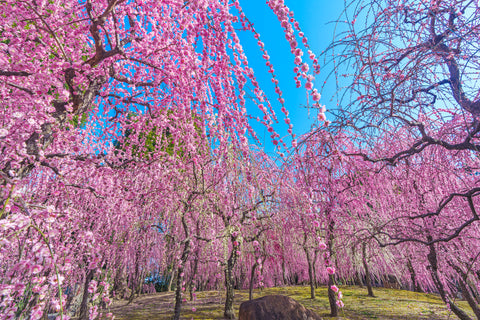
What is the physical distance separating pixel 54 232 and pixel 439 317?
8.99 meters

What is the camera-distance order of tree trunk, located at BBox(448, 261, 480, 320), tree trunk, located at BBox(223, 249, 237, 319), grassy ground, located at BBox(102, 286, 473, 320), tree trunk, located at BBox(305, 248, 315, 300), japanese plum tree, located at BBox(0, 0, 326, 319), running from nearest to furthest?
japanese plum tree, located at BBox(0, 0, 326, 319) → tree trunk, located at BBox(448, 261, 480, 320) → tree trunk, located at BBox(223, 249, 237, 319) → grassy ground, located at BBox(102, 286, 473, 320) → tree trunk, located at BBox(305, 248, 315, 300)

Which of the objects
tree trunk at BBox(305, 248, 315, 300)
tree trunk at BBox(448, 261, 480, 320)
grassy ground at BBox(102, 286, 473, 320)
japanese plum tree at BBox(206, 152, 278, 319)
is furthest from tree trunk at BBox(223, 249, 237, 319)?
tree trunk at BBox(448, 261, 480, 320)

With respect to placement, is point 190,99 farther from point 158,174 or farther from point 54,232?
point 158,174

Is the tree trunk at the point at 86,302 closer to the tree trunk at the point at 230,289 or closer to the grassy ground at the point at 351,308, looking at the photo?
the grassy ground at the point at 351,308

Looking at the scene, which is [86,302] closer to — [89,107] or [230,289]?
[230,289]

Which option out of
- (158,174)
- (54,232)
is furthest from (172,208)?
(54,232)

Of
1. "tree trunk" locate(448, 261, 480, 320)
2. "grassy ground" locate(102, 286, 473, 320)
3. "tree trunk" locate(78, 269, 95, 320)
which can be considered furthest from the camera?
"grassy ground" locate(102, 286, 473, 320)

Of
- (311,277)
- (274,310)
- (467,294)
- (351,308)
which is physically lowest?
(351,308)

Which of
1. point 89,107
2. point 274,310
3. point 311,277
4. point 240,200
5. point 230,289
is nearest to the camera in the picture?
point 240,200

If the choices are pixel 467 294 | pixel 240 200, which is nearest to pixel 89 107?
pixel 240 200

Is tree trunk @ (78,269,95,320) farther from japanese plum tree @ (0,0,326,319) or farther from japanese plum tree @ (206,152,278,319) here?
japanese plum tree @ (206,152,278,319)

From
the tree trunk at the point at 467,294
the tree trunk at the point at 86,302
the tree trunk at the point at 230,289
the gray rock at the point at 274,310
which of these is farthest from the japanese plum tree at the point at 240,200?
the tree trunk at the point at 467,294

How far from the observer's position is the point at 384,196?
5.53 metres

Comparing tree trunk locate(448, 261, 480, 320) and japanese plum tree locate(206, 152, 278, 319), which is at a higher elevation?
japanese plum tree locate(206, 152, 278, 319)
